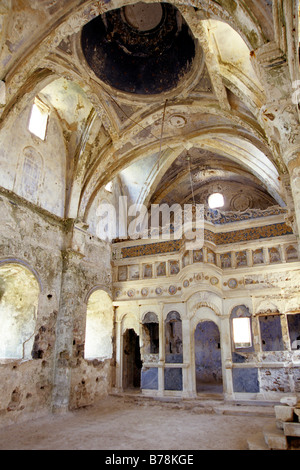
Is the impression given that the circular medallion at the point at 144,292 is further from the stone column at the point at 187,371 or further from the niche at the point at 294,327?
the niche at the point at 294,327

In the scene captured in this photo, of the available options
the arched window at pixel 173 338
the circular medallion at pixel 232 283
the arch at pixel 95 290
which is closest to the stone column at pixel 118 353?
the arch at pixel 95 290

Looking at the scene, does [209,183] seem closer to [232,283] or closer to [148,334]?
[232,283]

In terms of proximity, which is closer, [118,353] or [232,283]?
[232,283]

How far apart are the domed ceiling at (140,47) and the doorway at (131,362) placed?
31.1 ft

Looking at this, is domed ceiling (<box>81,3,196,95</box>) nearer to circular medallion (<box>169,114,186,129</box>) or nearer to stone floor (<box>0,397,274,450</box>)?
circular medallion (<box>169,114,186,129</box>)

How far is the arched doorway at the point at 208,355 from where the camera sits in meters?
16.8

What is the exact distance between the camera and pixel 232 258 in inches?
474

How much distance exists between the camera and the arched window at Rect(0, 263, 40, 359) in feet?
31.8

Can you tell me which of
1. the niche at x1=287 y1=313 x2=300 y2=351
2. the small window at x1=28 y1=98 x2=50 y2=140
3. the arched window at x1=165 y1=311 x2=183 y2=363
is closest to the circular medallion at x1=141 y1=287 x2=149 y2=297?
the arched window at x1=165 y1=311 x2=183 y2=363

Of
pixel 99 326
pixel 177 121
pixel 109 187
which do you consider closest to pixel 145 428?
pixel 99 326

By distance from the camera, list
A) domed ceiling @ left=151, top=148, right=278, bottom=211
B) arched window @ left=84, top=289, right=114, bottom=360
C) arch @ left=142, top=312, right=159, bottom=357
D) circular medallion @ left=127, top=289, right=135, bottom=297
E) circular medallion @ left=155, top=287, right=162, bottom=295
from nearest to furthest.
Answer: arch @ left=142, top=312, right=159, bottom=357
circular medallion @ left=155, top=287, right=162, bottom=295
arched window @ left=84, top=289, right=114, bottom=360
circular medallion @ left=127, top=289, right=135, bottom=297
domed ceiling @ left=151, top=148, right=278, bottom=211

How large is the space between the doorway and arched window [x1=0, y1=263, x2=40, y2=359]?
15.2 ft

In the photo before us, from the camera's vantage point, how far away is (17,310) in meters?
10.2

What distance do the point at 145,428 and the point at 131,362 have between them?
644 centimetres
